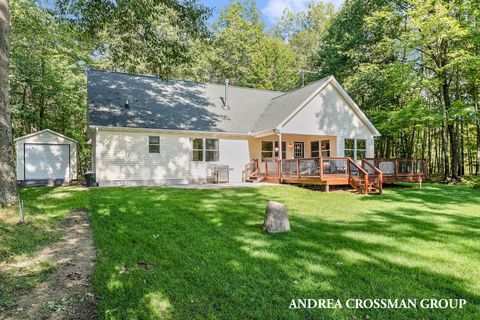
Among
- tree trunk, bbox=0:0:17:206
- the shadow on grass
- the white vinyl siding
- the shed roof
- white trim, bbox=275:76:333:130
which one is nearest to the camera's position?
the shadow on grass

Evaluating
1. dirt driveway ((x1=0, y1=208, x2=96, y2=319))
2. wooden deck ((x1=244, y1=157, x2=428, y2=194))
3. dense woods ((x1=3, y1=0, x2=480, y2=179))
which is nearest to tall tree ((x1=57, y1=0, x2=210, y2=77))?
dense woods ((x1=3, y1=0, x2=480, y2=179))

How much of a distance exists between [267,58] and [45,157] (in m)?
24.7

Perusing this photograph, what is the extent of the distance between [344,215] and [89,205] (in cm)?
674

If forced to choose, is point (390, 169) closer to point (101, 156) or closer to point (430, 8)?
point (430, 8)

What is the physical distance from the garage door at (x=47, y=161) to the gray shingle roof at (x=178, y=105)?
13.7ft

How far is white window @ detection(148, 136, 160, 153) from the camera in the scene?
14296mm

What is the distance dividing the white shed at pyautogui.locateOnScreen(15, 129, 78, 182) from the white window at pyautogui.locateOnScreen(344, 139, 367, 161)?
15.7 metres

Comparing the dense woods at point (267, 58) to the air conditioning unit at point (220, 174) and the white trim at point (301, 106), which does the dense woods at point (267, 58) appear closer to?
the white trim at point (301, 106)

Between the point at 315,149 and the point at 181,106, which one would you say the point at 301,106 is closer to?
the point at 315,149

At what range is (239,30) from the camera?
→ 3309 centimetres

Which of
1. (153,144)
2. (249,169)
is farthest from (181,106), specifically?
(249,169)

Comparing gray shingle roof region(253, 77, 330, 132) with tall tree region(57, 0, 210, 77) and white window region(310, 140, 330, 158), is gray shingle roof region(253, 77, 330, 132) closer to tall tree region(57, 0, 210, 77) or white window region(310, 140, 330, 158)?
white window region(310, 140, 330, 158)

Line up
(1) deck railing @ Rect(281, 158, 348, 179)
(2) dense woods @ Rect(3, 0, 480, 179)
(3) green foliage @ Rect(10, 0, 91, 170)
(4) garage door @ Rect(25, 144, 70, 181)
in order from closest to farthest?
1. (2) dense woods @ Rect(3, 0, 480, 179)
2. (1) deck railing @ Rect(281, 158, 348, 179)
3. (4) garage door @ Rect(25, 144, 70, 181)
4. (3) green foliage @ Rect(10, 0, 91, 170)

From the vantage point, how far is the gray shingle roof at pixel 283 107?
49.0ft
